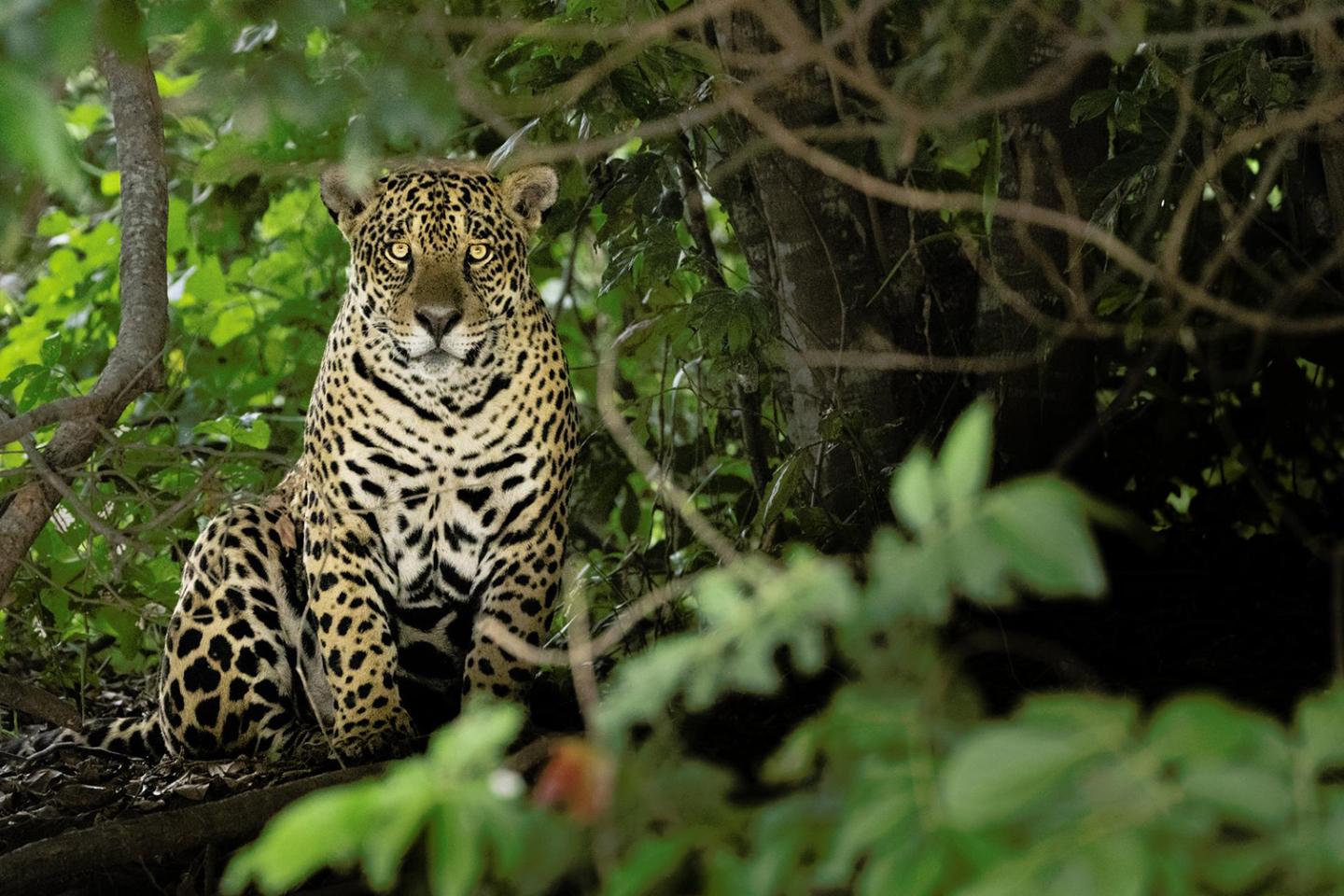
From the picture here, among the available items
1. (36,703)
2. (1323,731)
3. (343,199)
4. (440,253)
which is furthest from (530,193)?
(1323,731)

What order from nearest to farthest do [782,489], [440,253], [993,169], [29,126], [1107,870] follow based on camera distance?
[1107,870]
[29,126]
[993,169]
[782,489]
[440,253]

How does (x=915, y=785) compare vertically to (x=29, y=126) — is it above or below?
below

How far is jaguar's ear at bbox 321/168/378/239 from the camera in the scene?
5789mm

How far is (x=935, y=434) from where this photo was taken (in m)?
6.04

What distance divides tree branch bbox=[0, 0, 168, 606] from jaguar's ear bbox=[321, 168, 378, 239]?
0.54 meters

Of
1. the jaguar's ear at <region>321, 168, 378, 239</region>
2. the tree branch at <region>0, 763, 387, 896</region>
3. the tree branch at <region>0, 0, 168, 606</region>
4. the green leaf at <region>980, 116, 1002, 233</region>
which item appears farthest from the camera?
the jaguar's ear at <region>321, 168, 378, 239</region>

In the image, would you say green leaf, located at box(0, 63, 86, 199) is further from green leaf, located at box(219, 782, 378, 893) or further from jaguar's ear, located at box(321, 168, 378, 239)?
jaguar's ear, located at box(321, 168, 378, 239)

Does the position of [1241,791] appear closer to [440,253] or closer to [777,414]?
[440,253]

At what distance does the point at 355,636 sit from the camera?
5645 millimetres

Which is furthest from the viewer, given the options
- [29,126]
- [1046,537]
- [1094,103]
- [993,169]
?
[1094,103]

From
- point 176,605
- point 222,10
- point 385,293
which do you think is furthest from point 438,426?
point 222,10

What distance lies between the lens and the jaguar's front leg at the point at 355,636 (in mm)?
5597

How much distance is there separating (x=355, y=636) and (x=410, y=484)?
0.54 m

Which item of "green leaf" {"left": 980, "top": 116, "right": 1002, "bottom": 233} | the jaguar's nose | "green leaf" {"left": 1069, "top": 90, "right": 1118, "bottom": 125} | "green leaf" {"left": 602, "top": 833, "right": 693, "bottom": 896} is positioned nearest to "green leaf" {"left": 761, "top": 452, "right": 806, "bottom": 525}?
"green leaf" {"left": 980, "top": 116, "right": 1002, "bottom": 233}
